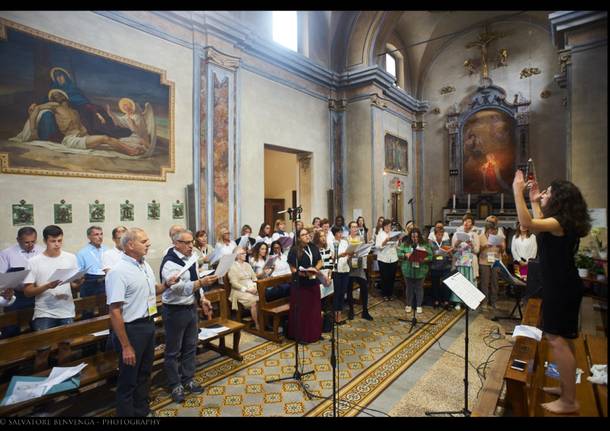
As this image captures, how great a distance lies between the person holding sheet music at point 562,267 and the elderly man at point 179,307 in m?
2.87

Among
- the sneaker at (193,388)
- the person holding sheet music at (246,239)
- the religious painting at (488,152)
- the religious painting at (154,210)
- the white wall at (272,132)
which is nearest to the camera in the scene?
the sneaker at (193,388)

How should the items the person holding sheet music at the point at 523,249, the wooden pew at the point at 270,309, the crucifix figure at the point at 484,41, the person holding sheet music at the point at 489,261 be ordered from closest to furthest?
the wooden pew at the point at 270,309 → the person holding sheet music at the point at 523,249 → the person holding sheet music at the point at 489,261 → the crucifix figure at the point at 484,41

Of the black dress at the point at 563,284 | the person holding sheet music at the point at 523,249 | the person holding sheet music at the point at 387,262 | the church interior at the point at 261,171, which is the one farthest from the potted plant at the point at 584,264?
the person holding sheet music at the point at 387,262

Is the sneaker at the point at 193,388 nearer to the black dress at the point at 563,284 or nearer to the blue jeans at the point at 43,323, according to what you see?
the blue jeans at the point at 43,323

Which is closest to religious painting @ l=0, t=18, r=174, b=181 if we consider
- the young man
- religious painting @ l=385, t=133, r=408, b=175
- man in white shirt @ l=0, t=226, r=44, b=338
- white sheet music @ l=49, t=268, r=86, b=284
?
the young man

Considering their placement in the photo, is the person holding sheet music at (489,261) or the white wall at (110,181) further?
the person holding sheet music at (489,261)

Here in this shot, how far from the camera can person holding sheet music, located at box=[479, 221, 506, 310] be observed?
6.54 m

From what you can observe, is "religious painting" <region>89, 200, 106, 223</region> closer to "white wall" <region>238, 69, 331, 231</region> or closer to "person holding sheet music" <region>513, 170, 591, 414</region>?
"white wall" <region>238, 69, 331, 231</region>

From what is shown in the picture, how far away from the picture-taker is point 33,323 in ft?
11.7

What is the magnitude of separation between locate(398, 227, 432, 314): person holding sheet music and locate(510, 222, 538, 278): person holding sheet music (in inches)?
67.7

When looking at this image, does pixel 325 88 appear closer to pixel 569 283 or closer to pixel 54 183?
pixel 54 183

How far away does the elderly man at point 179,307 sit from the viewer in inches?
131

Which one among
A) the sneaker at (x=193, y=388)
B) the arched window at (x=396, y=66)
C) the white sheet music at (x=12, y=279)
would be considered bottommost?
the sneaker at (x=193, y=388)

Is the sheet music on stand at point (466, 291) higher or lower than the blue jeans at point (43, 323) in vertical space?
higher
